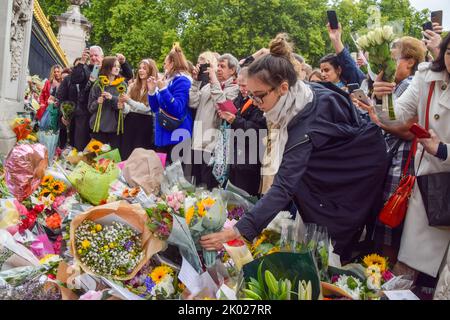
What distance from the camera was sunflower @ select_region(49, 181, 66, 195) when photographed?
152 inches

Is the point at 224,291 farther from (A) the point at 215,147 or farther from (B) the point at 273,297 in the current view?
(A) the point at 215,147

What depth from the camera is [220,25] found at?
83.1ft

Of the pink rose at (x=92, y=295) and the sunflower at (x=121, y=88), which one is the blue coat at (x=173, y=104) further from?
the pink rose at (x=92, y=295)

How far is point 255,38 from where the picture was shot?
2512cm

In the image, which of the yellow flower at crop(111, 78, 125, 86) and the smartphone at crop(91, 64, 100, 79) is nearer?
the yellow flower at crop(111, 78, 125, 86)

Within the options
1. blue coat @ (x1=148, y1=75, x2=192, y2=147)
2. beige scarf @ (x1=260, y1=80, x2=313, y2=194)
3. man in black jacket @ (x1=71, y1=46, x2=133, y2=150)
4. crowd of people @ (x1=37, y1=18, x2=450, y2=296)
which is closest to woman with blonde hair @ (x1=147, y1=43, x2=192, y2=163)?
blue coat @ (x1=148, y1=75, x2=192, y2=147)

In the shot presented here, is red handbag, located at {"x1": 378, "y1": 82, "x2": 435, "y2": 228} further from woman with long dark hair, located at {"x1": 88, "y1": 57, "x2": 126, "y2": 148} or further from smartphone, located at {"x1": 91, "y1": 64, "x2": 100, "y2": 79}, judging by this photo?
smartphone, located at {"x1": 91, "y1": 64, "x2": 100, "y2": 79}

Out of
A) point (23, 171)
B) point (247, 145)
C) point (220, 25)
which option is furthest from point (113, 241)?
point (220, 25)

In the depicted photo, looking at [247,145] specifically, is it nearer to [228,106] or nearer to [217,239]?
[228,106]

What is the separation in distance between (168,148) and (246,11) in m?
20.4

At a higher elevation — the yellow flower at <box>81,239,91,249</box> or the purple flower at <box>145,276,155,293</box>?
the yellow flower at <box>81,239,91,249</box>

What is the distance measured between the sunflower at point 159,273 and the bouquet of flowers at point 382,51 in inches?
60.2

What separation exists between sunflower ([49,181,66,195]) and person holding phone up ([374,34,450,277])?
2.36 meters

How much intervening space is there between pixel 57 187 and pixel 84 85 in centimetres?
420
